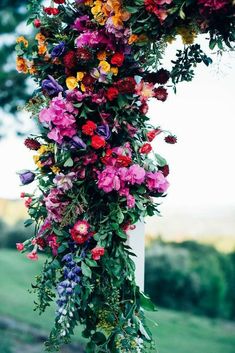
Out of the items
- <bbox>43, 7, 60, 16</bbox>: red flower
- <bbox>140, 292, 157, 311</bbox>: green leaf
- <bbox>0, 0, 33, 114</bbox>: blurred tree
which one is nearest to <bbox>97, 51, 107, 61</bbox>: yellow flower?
<bbox>43, 7, 60, 16</bbox>: red flower

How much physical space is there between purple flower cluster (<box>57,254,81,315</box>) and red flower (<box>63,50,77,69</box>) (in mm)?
579

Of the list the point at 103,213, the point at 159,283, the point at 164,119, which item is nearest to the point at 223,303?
the point at 159,283

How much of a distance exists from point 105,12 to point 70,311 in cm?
86

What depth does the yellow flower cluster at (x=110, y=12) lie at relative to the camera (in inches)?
57.4

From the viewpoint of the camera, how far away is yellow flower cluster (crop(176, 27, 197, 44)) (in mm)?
1425

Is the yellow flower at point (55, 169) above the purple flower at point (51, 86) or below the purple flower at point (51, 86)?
below

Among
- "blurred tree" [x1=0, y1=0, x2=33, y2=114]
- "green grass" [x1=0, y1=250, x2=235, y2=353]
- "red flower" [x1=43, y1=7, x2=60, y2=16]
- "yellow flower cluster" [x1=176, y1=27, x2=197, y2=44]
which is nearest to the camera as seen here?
"yellow flower cluster" [x1=176, y1=27, x2=197, y2=44]

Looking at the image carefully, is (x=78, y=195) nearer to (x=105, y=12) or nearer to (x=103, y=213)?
(x=103, y=213)

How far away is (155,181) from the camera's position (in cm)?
151

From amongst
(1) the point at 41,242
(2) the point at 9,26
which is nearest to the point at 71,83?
(1) the point at 41,242

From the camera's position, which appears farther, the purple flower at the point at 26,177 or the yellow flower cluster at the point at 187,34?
the purple flower at the point at 26,177

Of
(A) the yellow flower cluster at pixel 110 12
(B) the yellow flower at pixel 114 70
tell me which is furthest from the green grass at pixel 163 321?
(A) the yellow flower cluster at pixel 110 12

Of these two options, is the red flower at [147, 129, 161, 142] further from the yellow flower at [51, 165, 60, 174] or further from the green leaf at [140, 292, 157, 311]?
the green leaf at [140, 292, 157, 311]

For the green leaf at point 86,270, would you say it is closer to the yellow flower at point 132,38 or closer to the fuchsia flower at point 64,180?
the fuchsia flower at point 64,180
